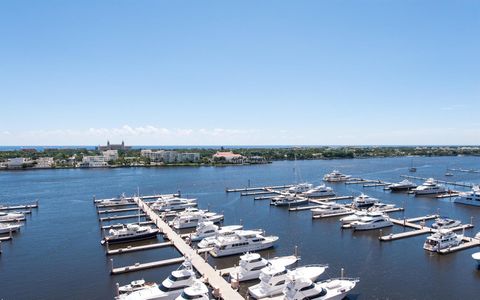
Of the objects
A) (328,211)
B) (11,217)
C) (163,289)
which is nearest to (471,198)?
(328,211)

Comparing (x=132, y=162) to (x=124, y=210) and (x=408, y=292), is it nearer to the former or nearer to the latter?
(x=124, y=210)

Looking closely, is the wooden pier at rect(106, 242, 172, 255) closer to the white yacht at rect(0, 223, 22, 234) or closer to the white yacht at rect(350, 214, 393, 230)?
the white yacht at rect(0, 223, 22, 234)

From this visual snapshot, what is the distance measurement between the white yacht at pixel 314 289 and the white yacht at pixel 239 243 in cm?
1260

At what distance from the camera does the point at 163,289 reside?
27.8m

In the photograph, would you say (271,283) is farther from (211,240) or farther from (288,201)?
(288,201)

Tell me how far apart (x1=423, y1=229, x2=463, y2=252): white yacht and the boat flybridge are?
27.7m

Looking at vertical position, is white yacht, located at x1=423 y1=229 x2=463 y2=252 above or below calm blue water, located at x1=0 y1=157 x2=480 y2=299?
above

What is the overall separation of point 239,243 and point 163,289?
1371 centimetres

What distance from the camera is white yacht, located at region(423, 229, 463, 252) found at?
3991 centimetres

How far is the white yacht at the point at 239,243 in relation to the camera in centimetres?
3953

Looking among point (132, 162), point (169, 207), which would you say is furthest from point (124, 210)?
point (132, 162)

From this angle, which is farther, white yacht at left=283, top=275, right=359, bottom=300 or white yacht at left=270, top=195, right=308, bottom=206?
white yacht at left=270, top=195, right=308, bottom=206

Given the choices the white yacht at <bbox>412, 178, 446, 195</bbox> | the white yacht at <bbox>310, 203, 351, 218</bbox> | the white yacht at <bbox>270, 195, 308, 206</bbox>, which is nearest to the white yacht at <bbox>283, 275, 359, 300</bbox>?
the white yacht at <bbox>310, 203, 351, 218</bbox>

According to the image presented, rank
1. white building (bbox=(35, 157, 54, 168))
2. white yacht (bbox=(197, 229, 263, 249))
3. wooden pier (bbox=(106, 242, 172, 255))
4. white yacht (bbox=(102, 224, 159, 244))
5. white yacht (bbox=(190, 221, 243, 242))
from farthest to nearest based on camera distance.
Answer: white building (bbox=(35, 157, 54, 168))
white yacht (bbox=(190, 221, 243, 242))
white yacht (bbox=(102, 224, 159, 244))
white yacht (bbox=(197, 229, 263, 249))
wooden pier (bbox=(106, 242, 172, 255))
